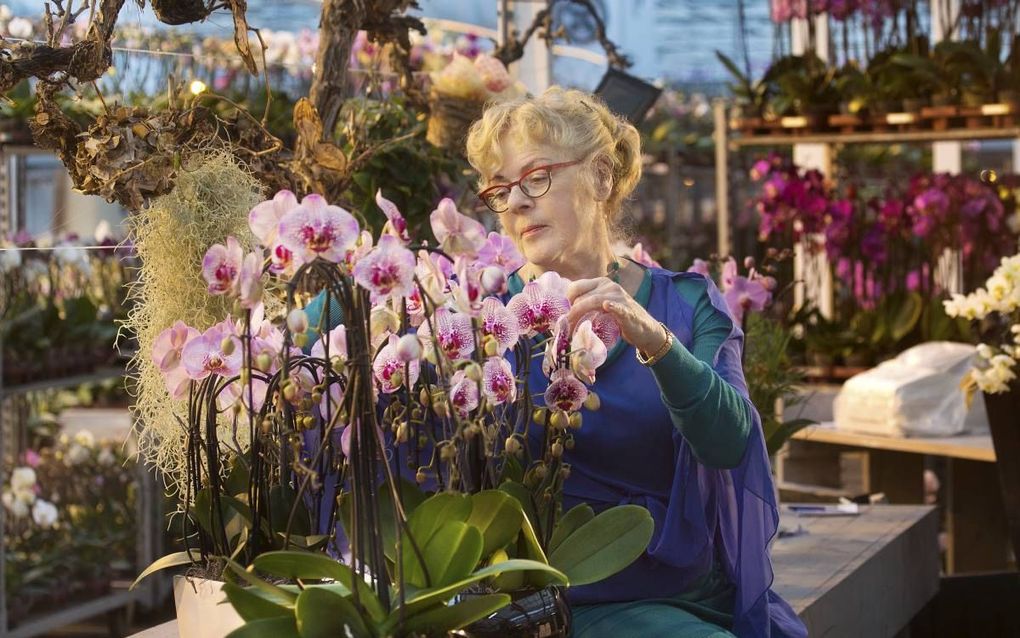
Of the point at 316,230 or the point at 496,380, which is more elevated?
the point at 316,230

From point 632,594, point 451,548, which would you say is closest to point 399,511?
point 451,548

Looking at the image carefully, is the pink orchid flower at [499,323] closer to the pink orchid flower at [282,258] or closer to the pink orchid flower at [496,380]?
the pink orchid flower at [496,380]

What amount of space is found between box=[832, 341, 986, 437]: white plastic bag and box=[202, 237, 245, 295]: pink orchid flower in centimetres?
286

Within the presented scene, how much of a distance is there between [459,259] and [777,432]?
1441 millimetres

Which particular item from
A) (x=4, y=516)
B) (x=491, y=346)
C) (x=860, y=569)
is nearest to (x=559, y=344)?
(x=491, y=346)

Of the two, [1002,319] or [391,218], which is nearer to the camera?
[391,218]

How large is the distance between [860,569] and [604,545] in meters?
1.21

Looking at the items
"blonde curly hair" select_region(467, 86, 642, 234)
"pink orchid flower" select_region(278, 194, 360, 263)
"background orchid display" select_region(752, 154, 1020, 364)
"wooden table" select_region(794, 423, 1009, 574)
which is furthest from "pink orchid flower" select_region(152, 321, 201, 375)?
"background orchid display" select_region(752, 154, 1020, 364)

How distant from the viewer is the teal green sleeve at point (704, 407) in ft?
5.77

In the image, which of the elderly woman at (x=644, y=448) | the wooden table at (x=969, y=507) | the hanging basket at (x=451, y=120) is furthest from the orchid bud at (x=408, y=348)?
the wooden table at (x=969, y=507)

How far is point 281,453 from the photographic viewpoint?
1479 mm

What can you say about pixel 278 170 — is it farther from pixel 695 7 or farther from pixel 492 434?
pixel 695 7

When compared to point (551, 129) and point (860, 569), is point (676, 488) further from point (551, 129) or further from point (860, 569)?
point (860, 569)

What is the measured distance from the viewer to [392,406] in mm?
1476
